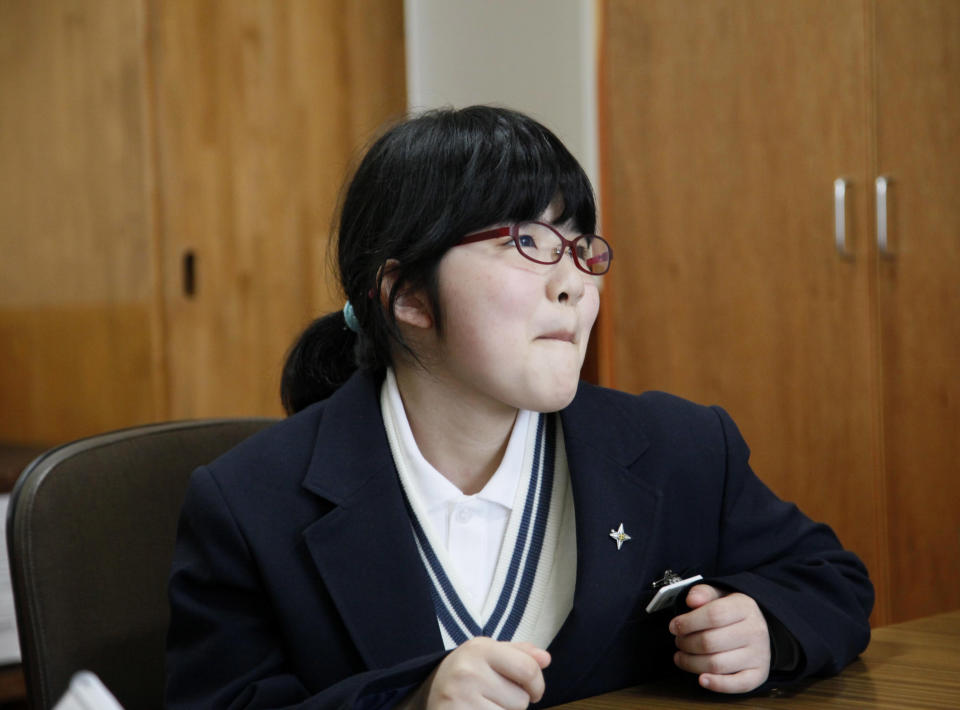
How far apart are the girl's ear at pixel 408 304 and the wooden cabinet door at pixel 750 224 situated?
1478mm

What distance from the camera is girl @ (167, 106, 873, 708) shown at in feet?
3.25

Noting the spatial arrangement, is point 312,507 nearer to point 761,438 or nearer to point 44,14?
point 761,438

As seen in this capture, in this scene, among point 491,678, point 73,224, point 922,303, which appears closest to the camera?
point 491,678

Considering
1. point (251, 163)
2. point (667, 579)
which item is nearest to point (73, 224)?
point (251, 163)

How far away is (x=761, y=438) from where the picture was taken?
2.60 m

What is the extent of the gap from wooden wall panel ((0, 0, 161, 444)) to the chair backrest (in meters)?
1.45

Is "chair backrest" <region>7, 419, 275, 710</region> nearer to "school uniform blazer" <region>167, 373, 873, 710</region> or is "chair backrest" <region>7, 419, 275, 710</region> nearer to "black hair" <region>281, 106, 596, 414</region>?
"school uniform blazer" <region>167, 373, 873, 710</region>

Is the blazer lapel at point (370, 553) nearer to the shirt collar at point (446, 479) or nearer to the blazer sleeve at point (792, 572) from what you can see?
the shirt collar at point (446, 479)

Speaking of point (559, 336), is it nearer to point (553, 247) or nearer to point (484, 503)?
point (553, 247)

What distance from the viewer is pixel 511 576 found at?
1.07m

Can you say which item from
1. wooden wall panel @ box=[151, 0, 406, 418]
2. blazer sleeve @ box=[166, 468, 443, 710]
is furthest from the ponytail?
wooden wall panel @ box=[151, 0, 406, 418]

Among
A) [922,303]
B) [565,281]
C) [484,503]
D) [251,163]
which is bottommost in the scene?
[484,503]

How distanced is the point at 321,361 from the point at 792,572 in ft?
1.90

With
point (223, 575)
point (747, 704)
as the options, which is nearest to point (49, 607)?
point (223, 575)
